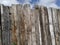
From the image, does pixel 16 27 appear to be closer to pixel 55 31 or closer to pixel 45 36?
pixel 45 36

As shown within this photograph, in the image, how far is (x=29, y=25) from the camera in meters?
3.84

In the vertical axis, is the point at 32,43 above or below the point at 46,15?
below

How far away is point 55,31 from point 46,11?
1.49ft

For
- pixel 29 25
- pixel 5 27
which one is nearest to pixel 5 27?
pixel 5 27

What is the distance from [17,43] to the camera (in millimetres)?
3705

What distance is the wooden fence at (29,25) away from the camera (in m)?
3.62

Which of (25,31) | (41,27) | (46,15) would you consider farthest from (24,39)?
(46,15)

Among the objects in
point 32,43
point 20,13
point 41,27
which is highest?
point 20,13

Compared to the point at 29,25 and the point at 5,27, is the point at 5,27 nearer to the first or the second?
the point at 5,27

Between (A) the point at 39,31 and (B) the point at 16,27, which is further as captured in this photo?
(A) the point at 39,31

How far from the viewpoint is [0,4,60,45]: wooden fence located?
11.9 ft

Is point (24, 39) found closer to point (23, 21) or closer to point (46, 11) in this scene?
point (23, 21)

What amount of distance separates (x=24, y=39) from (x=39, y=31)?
383 millimetres

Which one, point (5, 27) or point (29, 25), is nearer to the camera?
point (5, 27)
